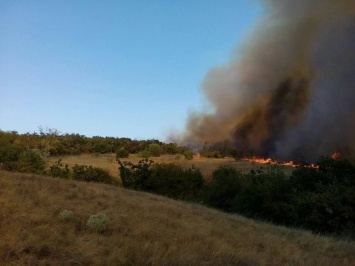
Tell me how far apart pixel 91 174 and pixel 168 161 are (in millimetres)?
14225

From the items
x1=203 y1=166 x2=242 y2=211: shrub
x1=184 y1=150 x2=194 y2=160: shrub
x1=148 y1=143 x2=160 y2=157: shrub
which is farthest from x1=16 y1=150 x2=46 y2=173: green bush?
x1=148 y1=143 x2=160 y2=157: shrub

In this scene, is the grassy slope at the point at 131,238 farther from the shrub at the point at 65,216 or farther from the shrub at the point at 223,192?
the shrub at the point at 223,192

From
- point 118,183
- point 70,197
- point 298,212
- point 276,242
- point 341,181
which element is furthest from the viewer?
point 118,183

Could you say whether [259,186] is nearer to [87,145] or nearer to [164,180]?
[164,180]

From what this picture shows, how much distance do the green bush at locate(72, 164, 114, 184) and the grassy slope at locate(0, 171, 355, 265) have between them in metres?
17.9

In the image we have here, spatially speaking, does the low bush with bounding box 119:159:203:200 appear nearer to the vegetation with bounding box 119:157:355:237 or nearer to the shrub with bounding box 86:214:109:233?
the vegetation with bounding box 119:157:355:237

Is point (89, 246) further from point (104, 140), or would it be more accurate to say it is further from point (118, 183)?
point (104, 140)

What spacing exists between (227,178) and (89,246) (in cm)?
2266

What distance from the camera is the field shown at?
4362cm

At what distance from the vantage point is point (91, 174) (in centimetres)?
3772

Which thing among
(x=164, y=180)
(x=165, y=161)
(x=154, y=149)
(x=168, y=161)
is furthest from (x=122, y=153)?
(x=164, y=180)

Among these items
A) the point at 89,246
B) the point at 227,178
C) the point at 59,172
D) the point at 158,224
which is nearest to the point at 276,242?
the point at 158,224

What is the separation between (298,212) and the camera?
85.5 feet

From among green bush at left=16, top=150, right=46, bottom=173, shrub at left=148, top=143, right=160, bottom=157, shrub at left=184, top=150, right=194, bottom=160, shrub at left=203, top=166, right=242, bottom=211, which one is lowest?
shrub at left=203, top=166, right=242, bottom=211
